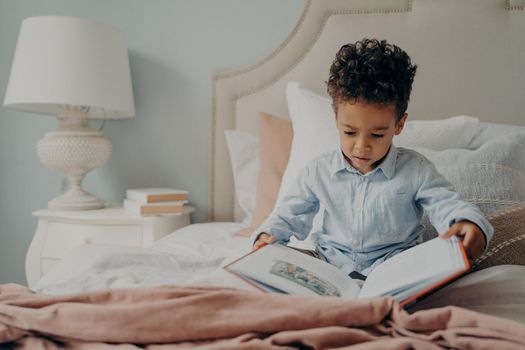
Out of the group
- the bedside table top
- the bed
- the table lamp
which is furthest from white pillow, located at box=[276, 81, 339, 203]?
the table lamp

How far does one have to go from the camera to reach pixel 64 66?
1.91 meters

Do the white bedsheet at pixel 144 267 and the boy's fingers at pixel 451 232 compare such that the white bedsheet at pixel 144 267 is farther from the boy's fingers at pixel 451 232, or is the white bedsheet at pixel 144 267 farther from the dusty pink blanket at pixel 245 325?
the boy's fingers at pixel 451 232

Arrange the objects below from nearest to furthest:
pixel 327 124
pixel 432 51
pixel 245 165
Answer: pixel 327 124
pixel 432 51
pixel 245 165

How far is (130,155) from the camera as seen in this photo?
2.36m

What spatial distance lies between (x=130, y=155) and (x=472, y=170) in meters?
1.59

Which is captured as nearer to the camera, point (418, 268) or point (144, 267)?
point (418, 268)

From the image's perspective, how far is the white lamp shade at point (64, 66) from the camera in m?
1.90

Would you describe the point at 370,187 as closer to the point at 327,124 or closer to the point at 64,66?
the point at 327,124

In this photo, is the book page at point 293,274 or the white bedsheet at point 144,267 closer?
the book page at point 293,274

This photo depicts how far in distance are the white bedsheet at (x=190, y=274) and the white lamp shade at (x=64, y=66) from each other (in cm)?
69

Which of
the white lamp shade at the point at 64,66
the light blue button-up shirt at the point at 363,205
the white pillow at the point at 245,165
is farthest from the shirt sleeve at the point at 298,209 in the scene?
the white lamp shade at the point at 64,66

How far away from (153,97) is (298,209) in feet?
4.30

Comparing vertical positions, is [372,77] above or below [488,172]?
above

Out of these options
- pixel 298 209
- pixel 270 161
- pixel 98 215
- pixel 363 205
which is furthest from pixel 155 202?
pixel 363 205
